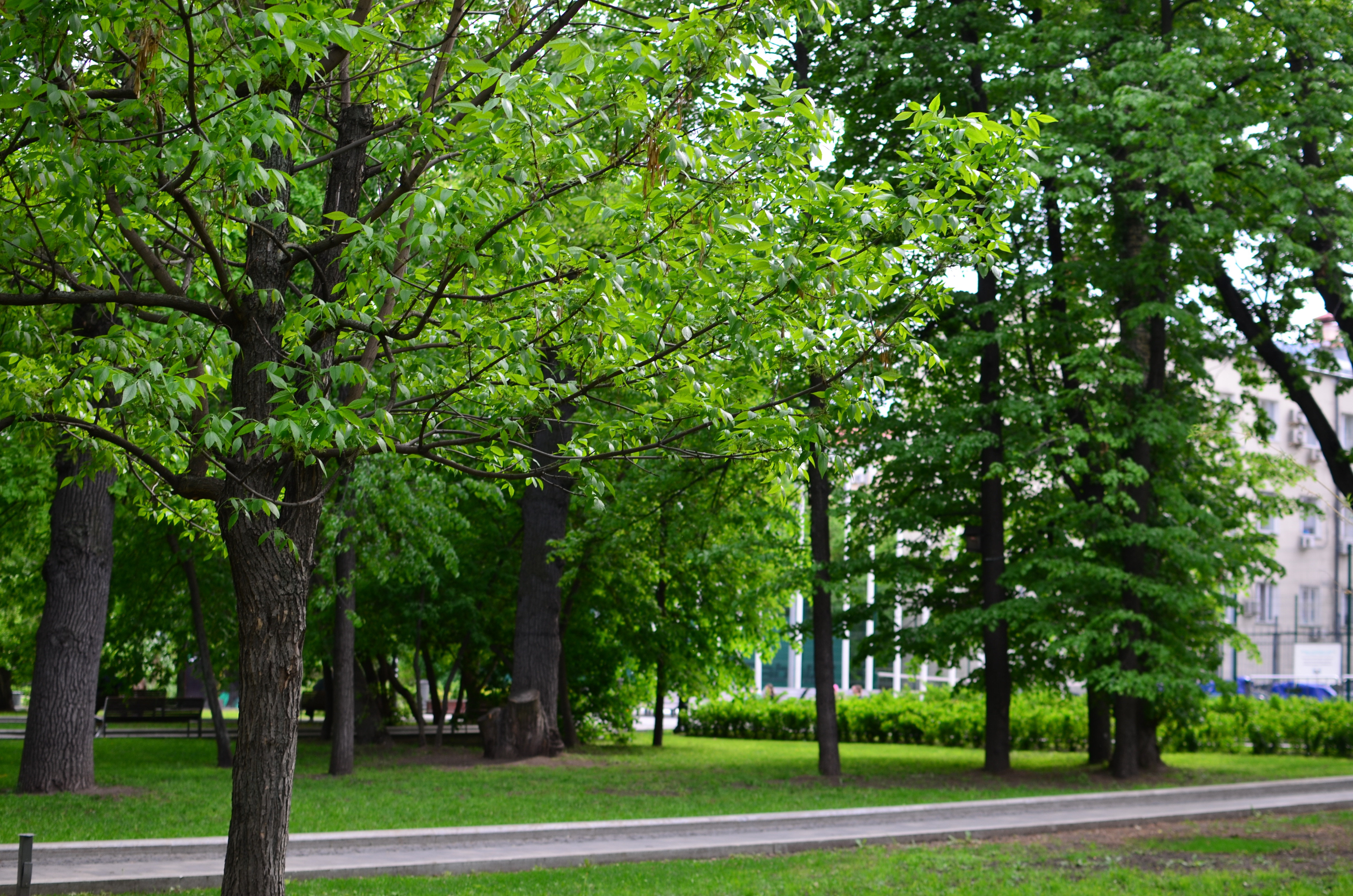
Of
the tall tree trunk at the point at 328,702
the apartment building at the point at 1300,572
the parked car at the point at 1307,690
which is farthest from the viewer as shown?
the apartment building at the point at 1300,572

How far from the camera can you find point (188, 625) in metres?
22.4

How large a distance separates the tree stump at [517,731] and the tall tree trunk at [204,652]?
4469mm

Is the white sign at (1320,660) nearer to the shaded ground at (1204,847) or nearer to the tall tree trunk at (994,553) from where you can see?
the tall tree trunk at (994,553)

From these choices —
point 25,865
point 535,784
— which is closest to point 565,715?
point 535,784

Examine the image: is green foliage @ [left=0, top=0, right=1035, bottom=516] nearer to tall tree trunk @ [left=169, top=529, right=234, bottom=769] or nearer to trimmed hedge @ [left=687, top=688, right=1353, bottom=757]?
tall tree trunk @ [left=169, top=529, right=234, bottom=769]

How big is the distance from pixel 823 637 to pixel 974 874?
7.36 meters

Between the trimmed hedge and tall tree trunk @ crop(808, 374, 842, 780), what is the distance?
17.2 ft

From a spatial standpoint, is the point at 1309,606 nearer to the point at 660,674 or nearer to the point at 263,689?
the point at 660,674

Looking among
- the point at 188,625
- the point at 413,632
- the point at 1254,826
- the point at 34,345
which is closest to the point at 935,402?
the point at 1254,826

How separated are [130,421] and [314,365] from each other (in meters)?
2.44

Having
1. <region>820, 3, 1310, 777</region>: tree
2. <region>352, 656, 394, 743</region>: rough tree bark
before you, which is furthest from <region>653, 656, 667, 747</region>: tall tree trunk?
<region>820, 3, 1310, 777</region>: tree

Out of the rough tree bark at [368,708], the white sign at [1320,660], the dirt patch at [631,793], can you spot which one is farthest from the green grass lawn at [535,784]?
the white sign at [1320,660]

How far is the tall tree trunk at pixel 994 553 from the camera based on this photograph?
19.1 m

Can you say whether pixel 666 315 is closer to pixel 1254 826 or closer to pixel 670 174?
pixel 670 174
